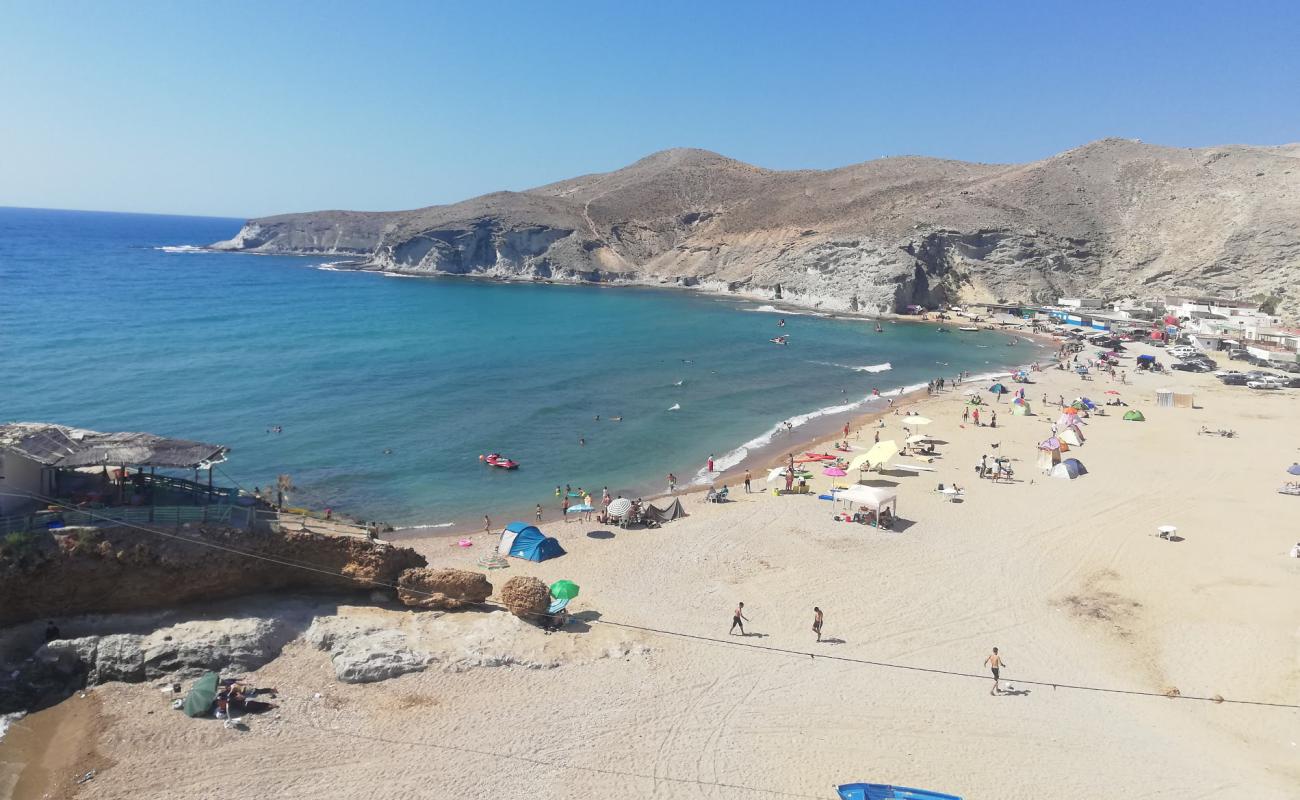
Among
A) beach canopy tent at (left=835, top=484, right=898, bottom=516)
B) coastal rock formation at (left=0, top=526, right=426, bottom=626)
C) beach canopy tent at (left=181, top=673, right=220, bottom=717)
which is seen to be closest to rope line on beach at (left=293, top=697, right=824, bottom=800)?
beach canopy tent at (left=181, top=673, right=220, bottom=717)

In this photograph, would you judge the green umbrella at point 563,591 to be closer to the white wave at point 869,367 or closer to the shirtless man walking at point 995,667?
the shirtless man walking at point 995,667

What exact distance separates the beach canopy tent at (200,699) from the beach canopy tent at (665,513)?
43.7ft

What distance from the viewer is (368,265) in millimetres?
137500

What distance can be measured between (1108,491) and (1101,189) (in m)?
87.8

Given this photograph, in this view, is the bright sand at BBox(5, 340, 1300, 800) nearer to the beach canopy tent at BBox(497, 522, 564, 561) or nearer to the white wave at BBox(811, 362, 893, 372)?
the beach canopy tent at BBox(497, 522, 564, 561)

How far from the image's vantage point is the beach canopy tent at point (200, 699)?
13125 millimetres

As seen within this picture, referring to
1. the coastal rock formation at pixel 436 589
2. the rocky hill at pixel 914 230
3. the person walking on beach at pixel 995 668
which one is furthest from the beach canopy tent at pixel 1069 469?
the rocky hill at pixel 914 230

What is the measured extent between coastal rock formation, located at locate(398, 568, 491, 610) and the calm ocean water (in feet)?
31.6

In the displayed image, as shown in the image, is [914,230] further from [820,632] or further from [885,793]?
[885,793]

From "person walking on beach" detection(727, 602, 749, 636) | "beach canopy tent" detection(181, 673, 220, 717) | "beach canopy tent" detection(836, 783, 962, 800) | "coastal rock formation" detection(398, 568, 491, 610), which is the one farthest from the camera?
"person walking on beach" detection(727, 602, 749, 636)

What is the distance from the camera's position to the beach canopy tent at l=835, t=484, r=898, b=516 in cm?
2298

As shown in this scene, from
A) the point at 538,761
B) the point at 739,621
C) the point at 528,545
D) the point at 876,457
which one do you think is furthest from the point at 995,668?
the point at 876,457

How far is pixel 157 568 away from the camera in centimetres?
1430

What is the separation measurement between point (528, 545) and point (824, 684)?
31.9ft
